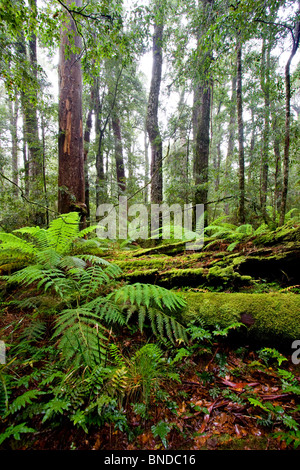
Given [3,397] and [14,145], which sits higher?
[14,145]

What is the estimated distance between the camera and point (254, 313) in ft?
5.55

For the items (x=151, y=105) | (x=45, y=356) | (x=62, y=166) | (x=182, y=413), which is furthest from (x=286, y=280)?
(x=151, y=105)

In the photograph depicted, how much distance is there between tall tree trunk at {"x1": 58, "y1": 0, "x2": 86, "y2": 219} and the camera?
14.6ft

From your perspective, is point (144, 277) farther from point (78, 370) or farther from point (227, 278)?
point (78, 370)

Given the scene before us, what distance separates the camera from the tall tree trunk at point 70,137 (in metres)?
4.45

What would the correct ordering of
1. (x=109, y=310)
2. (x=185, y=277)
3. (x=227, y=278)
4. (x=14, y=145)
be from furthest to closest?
(x=14, y=145) → (x=185, y=277) → (x=227, y=278) → (x=109, y=310)

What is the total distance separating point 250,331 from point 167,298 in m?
0.73

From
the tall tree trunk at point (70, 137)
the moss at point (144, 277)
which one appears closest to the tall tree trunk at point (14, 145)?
the tall tree trunk at point (70, 137)

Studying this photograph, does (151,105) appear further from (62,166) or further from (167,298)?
(167,298)

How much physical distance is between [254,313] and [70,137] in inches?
194

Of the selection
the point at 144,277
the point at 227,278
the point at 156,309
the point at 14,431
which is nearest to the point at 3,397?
the point at 14,431

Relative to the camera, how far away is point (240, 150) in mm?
5031

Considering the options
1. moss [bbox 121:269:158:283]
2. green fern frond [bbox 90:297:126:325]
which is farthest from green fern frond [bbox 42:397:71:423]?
moss [bbox 121:269:158:283]
